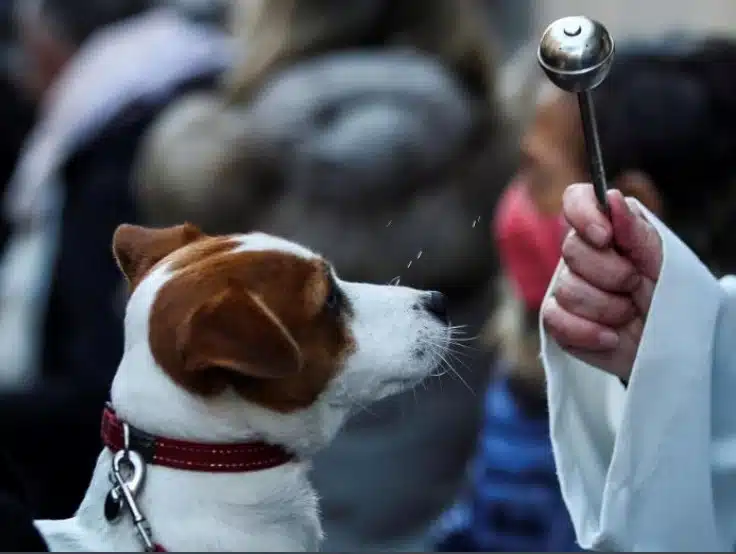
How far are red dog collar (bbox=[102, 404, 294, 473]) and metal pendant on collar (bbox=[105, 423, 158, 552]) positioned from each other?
0.04 feet

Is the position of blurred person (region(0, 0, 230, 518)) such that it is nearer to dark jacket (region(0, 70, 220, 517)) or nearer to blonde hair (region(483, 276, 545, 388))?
dark jacket (region(0, 70, 220, 517))

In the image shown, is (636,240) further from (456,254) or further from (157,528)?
(456,254)

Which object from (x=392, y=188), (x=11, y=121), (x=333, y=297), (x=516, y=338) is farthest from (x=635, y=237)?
(x=11, y=121)

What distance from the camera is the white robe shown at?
193 centimetres

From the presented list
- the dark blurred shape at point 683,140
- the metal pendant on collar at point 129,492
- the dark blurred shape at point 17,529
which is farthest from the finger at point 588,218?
the dark blurred shape at point 683,140

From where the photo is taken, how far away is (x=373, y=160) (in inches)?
134

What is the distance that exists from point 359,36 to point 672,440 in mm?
1861

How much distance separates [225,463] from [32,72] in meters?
3.68

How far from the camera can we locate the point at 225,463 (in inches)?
66.2

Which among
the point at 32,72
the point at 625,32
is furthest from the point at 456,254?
the point at 32,72

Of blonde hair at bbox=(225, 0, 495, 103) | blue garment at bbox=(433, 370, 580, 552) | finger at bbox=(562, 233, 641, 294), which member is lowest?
blue garment at bbox=(433, 370, 580, 552)

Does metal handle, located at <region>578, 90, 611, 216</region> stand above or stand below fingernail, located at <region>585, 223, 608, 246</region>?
above

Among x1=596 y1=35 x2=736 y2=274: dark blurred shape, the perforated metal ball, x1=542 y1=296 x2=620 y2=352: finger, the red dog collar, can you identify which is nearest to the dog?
the red dog collar

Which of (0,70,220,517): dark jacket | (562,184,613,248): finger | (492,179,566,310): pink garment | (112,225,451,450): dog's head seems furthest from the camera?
(0,70,220,517): dark jacket
